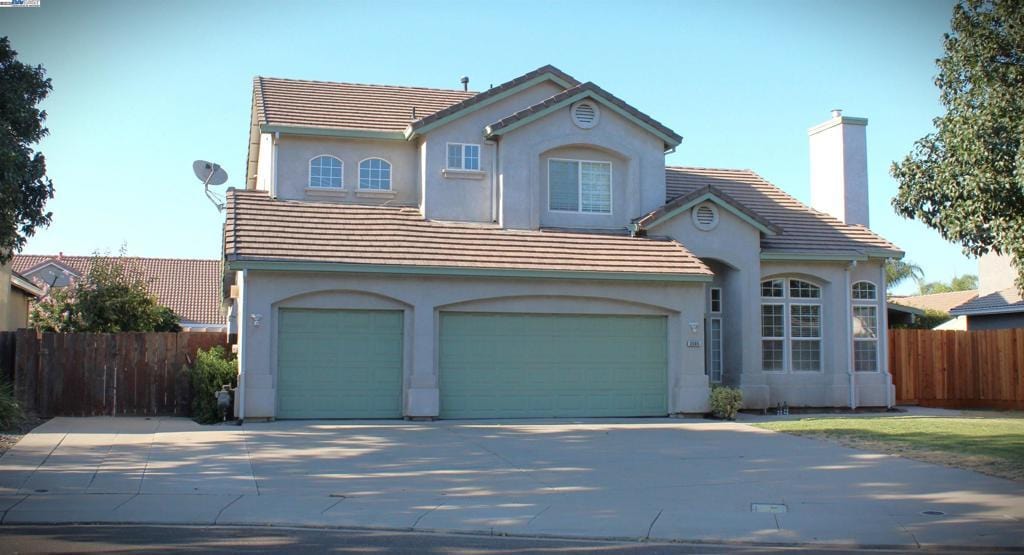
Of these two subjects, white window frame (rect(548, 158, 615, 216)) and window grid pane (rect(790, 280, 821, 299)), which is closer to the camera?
white window frame (rect(548, 158, 615, 216))

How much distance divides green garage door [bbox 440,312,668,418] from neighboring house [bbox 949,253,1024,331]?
50.1ft

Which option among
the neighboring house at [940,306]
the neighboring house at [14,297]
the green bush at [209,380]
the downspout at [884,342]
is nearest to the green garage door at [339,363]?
the green bush at [209,380]

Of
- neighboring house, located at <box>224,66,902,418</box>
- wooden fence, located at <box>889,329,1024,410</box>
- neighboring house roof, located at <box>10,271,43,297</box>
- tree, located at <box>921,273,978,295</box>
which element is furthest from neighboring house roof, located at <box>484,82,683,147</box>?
tree, located at <box>921,273,978,295</box>

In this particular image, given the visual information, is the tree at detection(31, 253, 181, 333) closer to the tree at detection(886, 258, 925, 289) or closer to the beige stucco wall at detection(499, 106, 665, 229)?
the beige stucco wall at detection(499, 106, 665, 229)

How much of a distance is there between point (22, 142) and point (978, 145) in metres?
14.9

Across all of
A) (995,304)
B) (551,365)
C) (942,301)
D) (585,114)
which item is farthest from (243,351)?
(942,301)

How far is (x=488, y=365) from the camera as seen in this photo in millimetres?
20797

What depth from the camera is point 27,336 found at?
20078mm

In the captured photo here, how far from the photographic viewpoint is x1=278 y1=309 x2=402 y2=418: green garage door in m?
19.5

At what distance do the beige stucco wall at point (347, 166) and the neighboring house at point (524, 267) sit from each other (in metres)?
0.05

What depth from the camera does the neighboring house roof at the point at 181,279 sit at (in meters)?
47.2

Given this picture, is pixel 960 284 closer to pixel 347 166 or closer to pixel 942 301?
pixel 942 301

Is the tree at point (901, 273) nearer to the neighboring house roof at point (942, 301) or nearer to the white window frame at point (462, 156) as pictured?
the neighboring house roof at point (942, 301)

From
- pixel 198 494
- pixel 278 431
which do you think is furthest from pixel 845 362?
pixel 198 494
